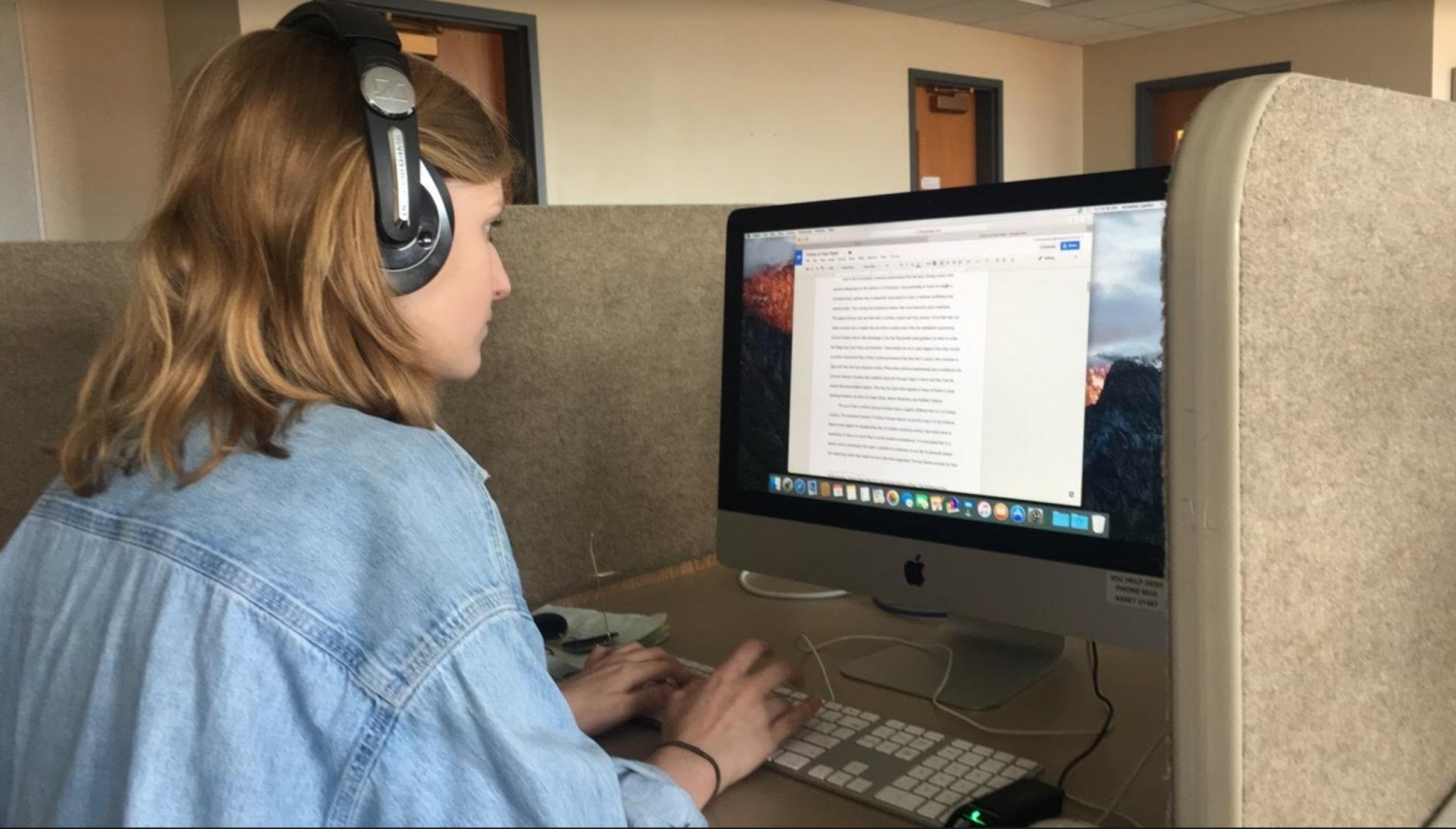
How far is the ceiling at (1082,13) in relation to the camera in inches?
216

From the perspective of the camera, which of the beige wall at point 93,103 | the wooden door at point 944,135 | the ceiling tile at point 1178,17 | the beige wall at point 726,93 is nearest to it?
the beige wall at point 93,103

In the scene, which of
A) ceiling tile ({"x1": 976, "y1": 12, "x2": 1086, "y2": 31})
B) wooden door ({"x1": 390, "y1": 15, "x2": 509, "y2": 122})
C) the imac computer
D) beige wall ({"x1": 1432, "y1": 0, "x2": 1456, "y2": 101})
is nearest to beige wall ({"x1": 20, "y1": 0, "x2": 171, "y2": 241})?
wooden door ({"x1": 390, "y1": 15, "x2": 509, "y2": 122})

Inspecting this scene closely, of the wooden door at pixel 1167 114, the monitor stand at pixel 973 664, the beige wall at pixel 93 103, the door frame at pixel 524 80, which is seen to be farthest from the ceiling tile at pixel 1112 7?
the monitor stand at pixel 973 664

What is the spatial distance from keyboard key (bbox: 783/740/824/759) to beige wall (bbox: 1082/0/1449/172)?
5208mm

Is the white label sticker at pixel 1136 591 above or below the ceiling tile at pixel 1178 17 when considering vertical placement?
below

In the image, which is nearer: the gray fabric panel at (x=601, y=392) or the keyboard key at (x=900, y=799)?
the keyboard key at (x=900, y=799)

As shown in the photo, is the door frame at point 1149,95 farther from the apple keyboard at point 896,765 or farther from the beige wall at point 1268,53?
the apple keyboard at point 896,765

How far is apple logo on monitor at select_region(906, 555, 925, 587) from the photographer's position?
0.88 meters

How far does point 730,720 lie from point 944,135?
19.1 feet

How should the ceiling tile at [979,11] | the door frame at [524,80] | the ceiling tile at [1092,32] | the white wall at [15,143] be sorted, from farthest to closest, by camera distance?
the ceiling tile at [1092,32], the ceiling tile at [979,11], the door frame at [524,80], the white wall at [15,143]

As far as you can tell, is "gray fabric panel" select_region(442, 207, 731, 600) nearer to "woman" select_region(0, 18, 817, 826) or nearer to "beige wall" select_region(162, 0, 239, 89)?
"woman" select_region(0, 18, 817, 826)

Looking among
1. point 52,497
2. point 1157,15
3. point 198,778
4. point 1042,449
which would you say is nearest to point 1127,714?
point 1042,449

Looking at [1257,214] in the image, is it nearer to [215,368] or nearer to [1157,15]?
[215,368]

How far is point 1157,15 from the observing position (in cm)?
595
